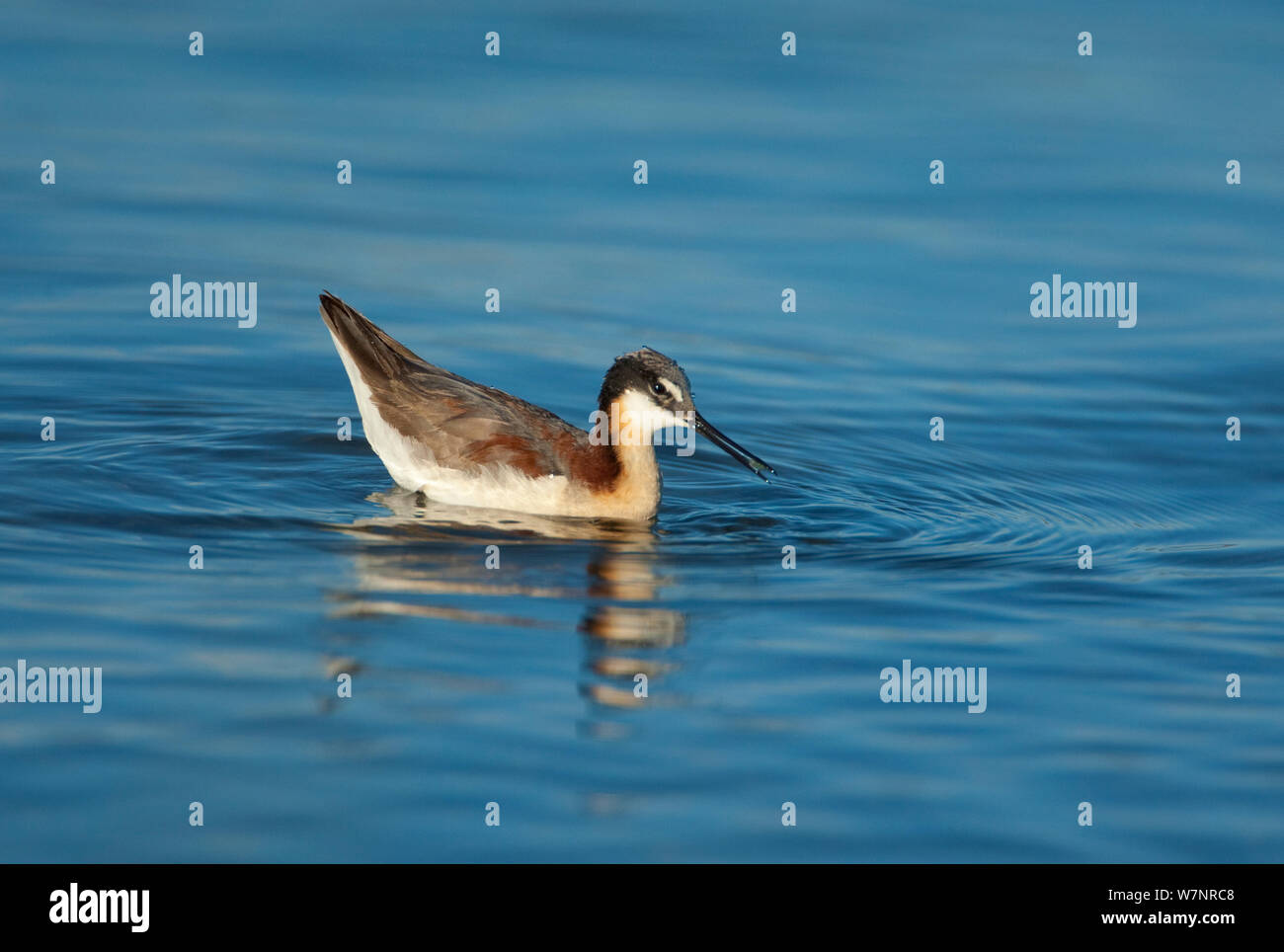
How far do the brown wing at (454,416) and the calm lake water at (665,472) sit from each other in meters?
0.49

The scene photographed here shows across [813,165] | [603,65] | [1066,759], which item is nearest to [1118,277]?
[813,165]

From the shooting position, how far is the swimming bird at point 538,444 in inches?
570

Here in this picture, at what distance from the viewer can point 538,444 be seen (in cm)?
1459

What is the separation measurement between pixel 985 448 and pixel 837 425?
4.47 feet

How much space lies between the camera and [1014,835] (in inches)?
359

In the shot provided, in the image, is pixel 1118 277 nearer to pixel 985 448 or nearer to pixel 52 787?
pixel 985 448
